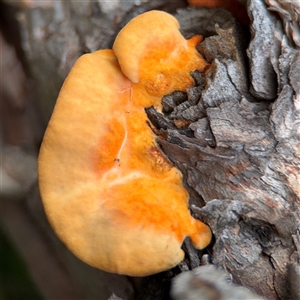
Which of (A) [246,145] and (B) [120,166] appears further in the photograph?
(B) [120,166]

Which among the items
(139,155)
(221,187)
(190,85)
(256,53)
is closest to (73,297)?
(139,155)

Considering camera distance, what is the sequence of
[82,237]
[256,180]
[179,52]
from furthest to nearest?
[179,52], [82,237], [256,180]

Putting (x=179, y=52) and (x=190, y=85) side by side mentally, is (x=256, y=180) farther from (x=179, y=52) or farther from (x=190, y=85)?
(x=179, y=52)
